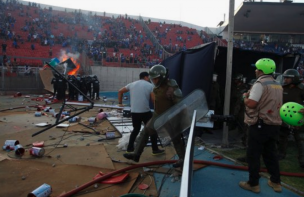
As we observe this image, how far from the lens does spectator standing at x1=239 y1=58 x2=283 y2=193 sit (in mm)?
3133

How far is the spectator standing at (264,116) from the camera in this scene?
313 cm

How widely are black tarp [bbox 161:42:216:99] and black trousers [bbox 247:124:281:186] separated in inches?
106

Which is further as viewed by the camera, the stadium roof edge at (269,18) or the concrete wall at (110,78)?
the stadium roof edge at (269,18)

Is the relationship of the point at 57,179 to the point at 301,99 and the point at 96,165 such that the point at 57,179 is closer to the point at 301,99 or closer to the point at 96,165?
the point at 96,165

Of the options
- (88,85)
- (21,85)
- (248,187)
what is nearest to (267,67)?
(248,187)

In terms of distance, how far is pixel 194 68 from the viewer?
20.7 ft

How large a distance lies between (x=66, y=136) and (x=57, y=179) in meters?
2.86

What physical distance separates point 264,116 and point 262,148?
→ 48cm

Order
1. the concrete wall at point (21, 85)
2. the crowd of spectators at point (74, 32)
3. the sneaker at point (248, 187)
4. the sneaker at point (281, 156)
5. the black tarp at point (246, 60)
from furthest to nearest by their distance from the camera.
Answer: the crowd of spectators at point (74, 32) < the concrete wall at point (21, 85) < the black tarp at point (246, 60) < the sneaker at point (281, 156) < the sneaker at point (248, 187)

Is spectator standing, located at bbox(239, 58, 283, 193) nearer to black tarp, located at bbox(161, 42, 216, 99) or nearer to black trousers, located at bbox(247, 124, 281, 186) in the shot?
black trousers, located at bbox(247, 124, 281, 186)

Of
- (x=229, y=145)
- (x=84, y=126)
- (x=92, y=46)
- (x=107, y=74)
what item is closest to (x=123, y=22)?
(x=92, y=46)

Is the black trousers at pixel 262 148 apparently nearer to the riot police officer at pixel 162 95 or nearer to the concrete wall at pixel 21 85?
the riot police officer at pixel 162 95

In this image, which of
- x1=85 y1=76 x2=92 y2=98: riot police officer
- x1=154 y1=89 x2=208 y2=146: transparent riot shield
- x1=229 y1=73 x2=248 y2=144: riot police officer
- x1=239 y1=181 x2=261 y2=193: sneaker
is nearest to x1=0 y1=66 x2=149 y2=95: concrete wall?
x1=85 y1=76 x2=92 y2=98: riot police officer

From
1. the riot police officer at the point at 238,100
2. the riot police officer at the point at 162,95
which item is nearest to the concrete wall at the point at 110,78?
the riot police officer at the point at 238,100
